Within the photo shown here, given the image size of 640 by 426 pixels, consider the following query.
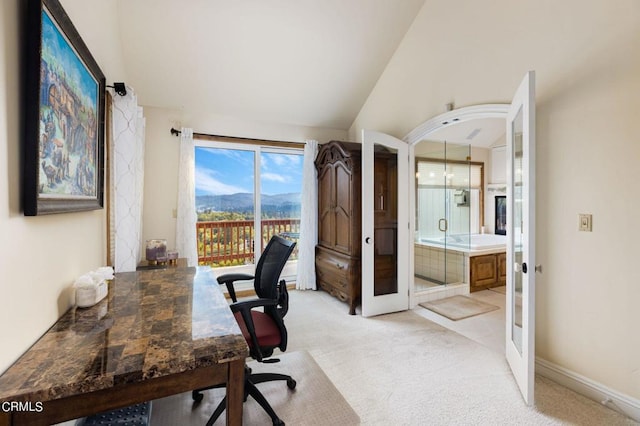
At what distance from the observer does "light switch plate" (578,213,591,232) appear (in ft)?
6.61

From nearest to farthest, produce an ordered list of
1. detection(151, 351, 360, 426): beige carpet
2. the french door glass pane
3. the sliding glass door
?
detection(151, 351, 360, 426): beige carpet → the french door glass pane → the sliding glass door

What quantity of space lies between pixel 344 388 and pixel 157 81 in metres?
3.64

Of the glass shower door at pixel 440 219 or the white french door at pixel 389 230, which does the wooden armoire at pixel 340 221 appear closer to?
the white french door at pixel 389 230

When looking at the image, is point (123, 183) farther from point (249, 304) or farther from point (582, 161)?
point (582, 161)

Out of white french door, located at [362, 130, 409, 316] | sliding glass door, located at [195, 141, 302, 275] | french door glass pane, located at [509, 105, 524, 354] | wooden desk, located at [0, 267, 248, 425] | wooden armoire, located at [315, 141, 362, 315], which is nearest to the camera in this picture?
wooden desk, located at [0, 267, 248, 425]

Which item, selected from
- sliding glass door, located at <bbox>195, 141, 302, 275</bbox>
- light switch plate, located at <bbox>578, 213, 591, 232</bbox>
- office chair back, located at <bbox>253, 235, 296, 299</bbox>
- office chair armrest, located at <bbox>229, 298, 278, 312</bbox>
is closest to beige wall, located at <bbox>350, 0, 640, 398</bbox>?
light switch plate, located at <bbox>578, 213, 591, 232</bbox>

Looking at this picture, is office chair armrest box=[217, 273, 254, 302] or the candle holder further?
the candle holder

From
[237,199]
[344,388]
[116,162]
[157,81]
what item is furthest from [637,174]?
[157,81]

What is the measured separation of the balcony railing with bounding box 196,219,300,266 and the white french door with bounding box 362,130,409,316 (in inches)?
49.3

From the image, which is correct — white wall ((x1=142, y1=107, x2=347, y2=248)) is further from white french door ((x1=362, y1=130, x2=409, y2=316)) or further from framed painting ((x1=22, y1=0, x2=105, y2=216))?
white french door ((x1=362, y1=130, x2=409, y2=316))

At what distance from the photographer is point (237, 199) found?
14.1 ft

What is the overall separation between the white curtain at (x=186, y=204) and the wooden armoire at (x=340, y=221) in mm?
1720

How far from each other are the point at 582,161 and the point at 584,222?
1.38 feet

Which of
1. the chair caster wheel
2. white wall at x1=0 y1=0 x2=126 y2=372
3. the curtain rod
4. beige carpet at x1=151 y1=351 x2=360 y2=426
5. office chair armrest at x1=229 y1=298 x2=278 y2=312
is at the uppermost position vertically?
the curtain rod
